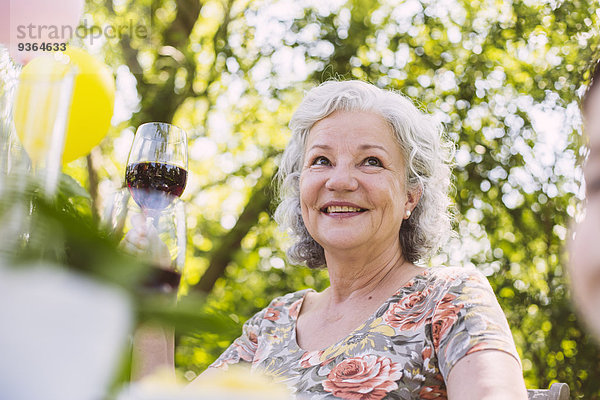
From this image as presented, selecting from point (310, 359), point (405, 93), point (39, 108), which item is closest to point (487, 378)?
point (310, 359)

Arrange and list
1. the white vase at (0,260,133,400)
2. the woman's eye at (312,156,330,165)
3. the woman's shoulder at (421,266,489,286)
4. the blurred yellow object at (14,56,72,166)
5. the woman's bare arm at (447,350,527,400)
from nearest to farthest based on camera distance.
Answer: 1. the white vase at (0,260,133,400)
2. the blurred yellow object at (14,56,72,166)
3. the woman's bare arm at (447,350,527,400)
4. the woman's shoulder at (421,266,489,286)
5. the woman's eye at (312,156,330,165)

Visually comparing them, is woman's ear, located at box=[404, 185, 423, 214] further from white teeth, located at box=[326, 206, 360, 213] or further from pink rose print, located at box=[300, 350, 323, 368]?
pink rose print, located at box=[300, 350, 323, 368]

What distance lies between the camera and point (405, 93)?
200 inches

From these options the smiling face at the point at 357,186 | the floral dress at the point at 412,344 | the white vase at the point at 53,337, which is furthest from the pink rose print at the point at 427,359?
the white vase at the point at 53,337

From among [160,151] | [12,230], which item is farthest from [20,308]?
[160,151]

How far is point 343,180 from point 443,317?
584mm

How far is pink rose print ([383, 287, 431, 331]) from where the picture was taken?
157 cm

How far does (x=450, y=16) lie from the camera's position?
17.1ft

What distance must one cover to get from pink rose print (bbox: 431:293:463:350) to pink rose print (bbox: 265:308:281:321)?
678 millimetres

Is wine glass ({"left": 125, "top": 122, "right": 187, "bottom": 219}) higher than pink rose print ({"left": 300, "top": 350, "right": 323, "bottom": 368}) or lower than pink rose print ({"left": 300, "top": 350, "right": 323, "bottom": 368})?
higher

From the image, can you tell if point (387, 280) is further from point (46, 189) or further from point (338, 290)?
point (46, 189)

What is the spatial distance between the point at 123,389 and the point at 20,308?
0.27ft

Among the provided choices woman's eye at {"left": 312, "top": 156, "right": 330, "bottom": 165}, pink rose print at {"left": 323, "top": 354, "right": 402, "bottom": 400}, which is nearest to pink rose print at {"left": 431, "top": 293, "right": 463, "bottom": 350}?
pink rose print at {"left": 323, "top": 354, "right": 402, "bottom": 400}

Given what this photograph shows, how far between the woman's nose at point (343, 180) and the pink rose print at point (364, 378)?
55 cm
